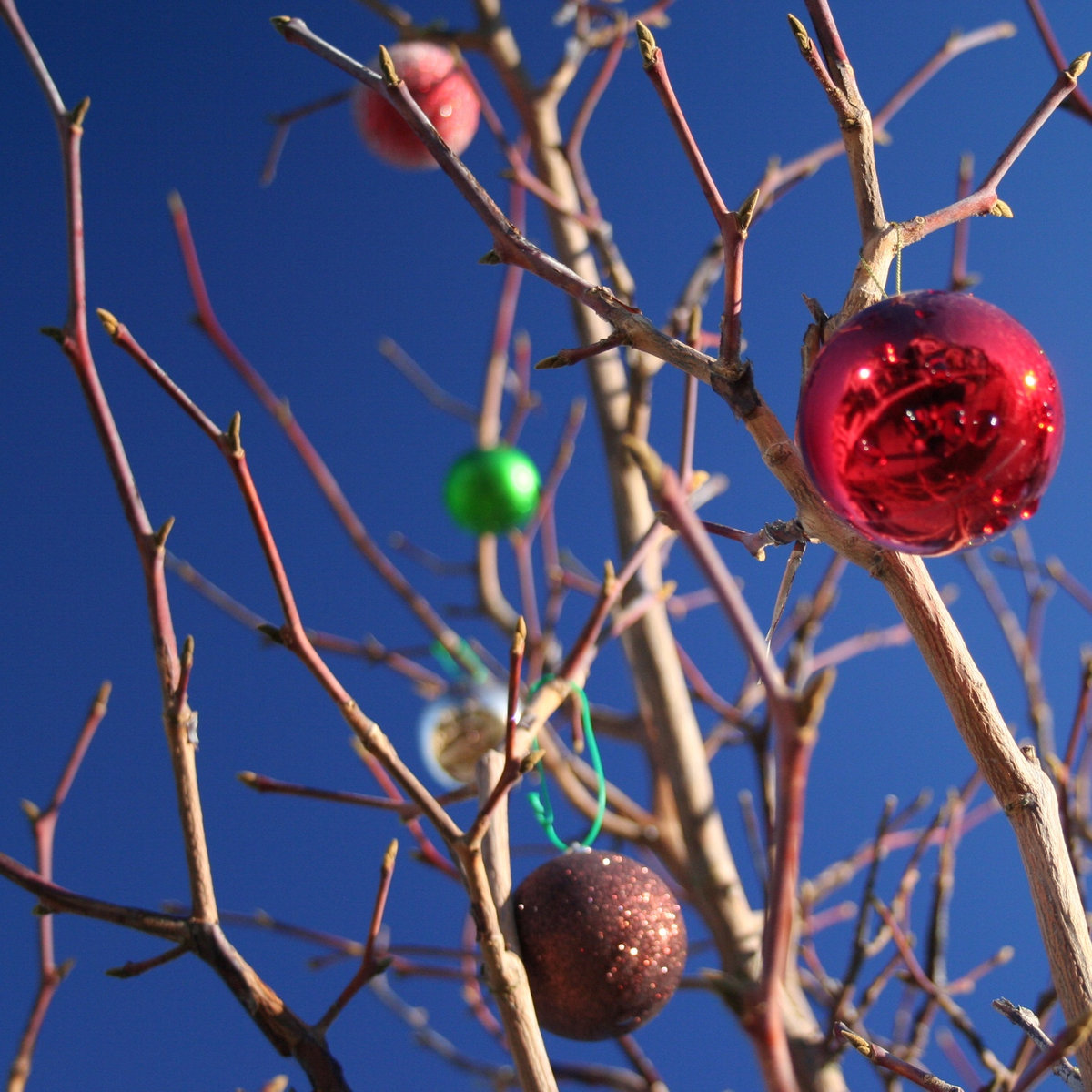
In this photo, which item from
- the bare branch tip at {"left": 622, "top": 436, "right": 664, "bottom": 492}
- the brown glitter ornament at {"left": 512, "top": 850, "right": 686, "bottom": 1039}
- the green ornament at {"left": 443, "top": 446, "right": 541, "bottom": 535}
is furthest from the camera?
the green ornament at {"left": 443, "top": 446, "right": 541, "bottom": 535}

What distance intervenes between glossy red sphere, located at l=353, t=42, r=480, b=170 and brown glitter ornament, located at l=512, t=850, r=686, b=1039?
46.1 inches

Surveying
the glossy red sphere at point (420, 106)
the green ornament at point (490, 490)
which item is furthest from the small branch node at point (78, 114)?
the green ornament at point (490, 490)

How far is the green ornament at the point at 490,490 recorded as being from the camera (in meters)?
2.13

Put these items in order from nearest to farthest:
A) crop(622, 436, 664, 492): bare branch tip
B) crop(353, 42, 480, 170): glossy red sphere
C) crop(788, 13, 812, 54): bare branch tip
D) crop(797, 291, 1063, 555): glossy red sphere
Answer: crop(622, 436, 664, 492): bare branch tip, crop(797, 291, 1063, 555): glossy red sphere, crop(788, 13, 812, 54): bare branch tip, crop(353, 42, 480, 170): glossy red sphere

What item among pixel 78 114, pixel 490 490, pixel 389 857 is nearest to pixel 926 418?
pixel 389 857

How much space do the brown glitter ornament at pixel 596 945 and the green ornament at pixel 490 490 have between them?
46.1 inches

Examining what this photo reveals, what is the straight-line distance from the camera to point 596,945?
37.6 inches

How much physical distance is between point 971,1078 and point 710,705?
691 mm

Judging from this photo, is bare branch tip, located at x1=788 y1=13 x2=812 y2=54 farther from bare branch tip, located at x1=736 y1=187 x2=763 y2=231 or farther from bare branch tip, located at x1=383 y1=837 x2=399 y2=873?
bare branch tip, located at x1=383 y1=837 x2=399 y2=873

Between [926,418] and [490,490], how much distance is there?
1.49 m

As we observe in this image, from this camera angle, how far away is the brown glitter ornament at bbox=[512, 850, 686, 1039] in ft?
3.11

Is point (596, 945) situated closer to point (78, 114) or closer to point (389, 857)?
point (389, 857)

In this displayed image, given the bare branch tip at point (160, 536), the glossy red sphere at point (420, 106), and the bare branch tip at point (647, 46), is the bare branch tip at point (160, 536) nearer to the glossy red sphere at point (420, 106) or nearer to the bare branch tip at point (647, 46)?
the bare branch tip at point (647, 46)

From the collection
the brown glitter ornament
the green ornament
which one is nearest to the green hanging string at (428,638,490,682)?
the green ornament
